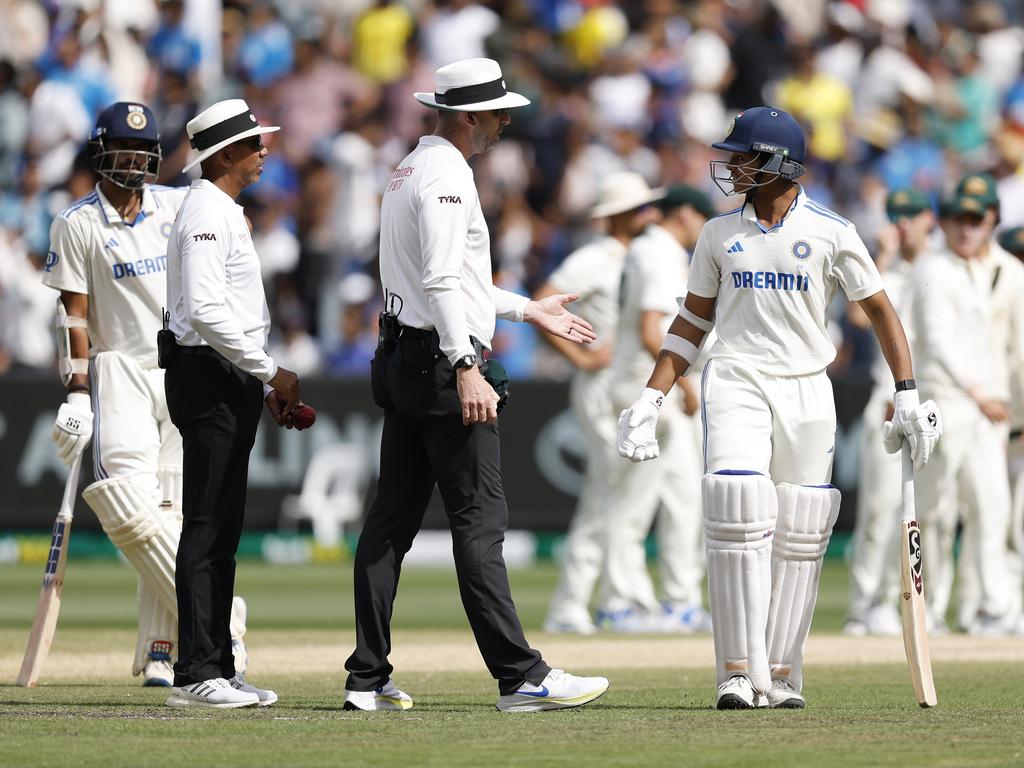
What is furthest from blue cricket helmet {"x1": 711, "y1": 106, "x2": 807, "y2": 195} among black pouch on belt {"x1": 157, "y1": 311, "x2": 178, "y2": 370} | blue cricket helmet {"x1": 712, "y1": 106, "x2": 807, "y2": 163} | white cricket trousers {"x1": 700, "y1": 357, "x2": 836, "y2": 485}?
black pouch on belt {"x1": 157, "y1": 311, "x2": 178, "y2": 370}

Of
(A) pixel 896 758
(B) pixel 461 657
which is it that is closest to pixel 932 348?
(B) pixel 461 657

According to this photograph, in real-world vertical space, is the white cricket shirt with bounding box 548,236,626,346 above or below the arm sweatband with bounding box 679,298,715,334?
above

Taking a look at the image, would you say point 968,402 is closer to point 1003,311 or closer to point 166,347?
point 1003,311

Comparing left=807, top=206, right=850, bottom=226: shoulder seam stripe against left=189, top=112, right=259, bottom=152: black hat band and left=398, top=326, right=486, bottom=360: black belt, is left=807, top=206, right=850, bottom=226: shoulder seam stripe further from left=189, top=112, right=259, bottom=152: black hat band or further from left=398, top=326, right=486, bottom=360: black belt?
left=189, top=112, right=259, bottom=152: black hat band

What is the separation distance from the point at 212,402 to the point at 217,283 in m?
0.47

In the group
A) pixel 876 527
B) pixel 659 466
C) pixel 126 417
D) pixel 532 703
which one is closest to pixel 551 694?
pixel 532 703

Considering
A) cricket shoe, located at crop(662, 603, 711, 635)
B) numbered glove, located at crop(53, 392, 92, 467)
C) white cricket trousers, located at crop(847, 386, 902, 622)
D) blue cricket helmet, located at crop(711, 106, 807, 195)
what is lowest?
cricket shoe, located at crop(662, 603, 711, 635)

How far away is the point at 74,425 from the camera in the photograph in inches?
352

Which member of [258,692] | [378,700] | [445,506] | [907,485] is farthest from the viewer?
[907,485]

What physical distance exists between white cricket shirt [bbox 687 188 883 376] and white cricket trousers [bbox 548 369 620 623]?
501 centimetres

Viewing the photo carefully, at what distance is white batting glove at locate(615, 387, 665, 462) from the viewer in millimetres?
7848

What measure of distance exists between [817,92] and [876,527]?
1050 centimetres

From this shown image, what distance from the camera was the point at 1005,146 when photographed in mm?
20859

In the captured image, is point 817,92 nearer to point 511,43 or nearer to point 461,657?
point 511,43
